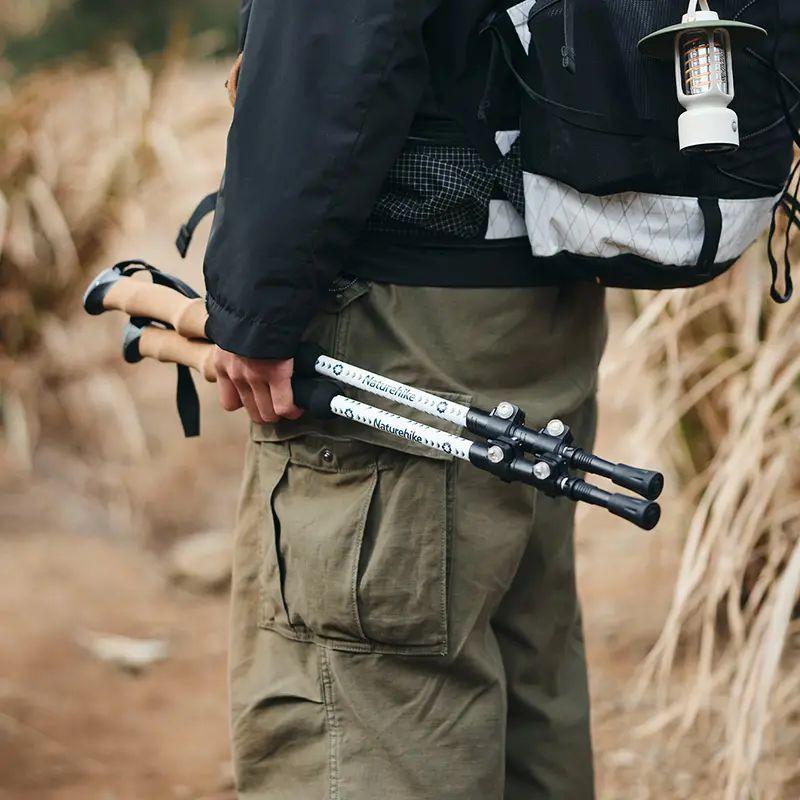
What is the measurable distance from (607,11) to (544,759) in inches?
40.9

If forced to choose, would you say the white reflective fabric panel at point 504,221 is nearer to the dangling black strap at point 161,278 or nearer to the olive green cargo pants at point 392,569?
the olive green cargo pants at point 392,569

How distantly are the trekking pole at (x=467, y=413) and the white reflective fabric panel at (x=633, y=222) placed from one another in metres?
0.21

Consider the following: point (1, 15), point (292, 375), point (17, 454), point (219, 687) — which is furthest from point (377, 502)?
point (1, 15)

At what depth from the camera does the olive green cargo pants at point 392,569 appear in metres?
1.49

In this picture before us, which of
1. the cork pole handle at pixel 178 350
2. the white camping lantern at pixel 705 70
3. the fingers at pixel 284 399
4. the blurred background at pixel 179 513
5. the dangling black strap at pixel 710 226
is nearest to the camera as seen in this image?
the white camping lantern at pixel 705 70

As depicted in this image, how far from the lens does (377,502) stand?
1499 mm

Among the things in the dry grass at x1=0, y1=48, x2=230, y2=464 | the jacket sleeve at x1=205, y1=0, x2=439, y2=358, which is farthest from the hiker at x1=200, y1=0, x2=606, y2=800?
Result: the dry grass at x1=0, y1=48, x2=230, y2=464

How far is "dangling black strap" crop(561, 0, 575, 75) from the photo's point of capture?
133 cm

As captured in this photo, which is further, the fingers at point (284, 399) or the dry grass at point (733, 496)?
the dry grass at point (733, 496)

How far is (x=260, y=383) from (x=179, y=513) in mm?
2217

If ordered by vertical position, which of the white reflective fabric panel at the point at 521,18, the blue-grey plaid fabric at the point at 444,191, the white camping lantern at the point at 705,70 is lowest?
the blue-grey plaid fabric at the point at 444,191

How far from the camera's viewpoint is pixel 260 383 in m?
1.50

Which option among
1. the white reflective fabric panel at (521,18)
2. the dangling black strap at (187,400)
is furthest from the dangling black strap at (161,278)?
the white reflective fabric panel at (521,18)

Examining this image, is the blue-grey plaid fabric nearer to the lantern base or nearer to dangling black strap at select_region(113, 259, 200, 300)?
the lantern base
